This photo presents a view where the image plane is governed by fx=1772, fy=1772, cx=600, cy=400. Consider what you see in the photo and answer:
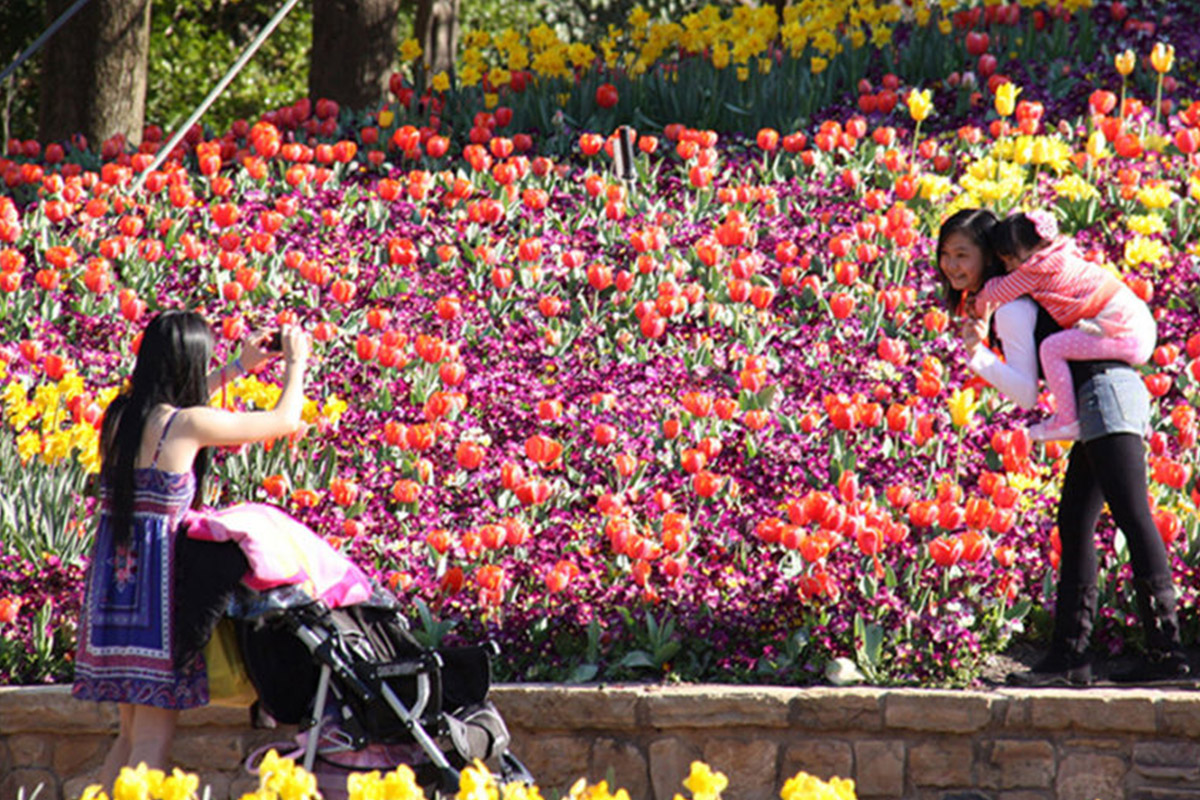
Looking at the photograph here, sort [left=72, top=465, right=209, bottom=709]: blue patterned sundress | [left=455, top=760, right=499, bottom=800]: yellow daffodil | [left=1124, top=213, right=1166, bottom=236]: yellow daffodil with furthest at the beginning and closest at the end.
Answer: [left=1124, top=213, right=1166, bottom=236]: yellow daffodil
[left=72, top=465, right=209, bottom=709]: blue patterned sundress
[left=455, top=760, right=499, bottom=800]: yellow daffodil

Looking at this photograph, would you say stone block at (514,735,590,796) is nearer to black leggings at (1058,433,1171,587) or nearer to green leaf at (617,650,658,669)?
green leaf at (617,650,658,669)

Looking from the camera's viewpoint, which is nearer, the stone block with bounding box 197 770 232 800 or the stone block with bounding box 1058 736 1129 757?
the stone block with bounding box 1058 736 1129 757

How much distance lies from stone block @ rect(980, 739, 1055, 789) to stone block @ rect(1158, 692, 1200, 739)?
0.98ft

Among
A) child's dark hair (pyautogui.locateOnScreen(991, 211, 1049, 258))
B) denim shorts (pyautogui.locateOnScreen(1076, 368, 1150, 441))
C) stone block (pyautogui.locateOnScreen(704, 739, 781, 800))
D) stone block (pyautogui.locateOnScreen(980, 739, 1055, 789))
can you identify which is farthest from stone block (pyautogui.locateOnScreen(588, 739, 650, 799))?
child's dark hair (pyautogui.locateOnScreen(991, 211, 1049, 258))

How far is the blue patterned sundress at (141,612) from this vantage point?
4.16m

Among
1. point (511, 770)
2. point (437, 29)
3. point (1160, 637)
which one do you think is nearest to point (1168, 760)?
point (1160, 637)

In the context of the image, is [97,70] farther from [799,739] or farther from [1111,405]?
[1111,405]

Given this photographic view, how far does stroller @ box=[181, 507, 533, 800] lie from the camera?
3.98m

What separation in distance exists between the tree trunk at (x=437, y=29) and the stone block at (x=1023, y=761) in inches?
375

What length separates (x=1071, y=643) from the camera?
4824 millimetres

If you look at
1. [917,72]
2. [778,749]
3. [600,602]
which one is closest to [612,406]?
[600,602]

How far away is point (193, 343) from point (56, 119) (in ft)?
21.1

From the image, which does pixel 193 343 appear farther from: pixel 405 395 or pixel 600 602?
pixel 405 395

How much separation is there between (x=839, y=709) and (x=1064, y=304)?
1.27 meters
